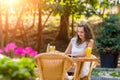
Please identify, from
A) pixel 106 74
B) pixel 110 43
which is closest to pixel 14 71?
pixel 106 74

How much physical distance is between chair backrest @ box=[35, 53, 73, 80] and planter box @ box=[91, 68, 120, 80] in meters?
3.07

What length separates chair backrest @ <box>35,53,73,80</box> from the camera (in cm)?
418

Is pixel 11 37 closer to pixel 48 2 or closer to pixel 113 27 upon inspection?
pixel 48 2

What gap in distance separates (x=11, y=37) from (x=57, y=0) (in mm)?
1701

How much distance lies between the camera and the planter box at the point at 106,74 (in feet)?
24.0

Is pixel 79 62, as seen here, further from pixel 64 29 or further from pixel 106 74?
pixel 64 29

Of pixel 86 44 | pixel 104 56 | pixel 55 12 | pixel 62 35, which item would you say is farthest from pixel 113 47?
pixel 86 44

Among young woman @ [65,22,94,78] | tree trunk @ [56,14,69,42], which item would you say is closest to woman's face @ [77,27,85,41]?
young woman @ [65,22,94,78]

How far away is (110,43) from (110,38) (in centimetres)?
13

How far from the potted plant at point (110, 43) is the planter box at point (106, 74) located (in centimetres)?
36

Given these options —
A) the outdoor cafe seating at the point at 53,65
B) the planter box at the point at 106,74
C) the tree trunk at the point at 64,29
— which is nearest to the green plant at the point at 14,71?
the outdoor cafe seating at the point at 53,65

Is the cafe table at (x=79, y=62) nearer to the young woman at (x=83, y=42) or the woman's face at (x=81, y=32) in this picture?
the young woman at (x=83, y=42)

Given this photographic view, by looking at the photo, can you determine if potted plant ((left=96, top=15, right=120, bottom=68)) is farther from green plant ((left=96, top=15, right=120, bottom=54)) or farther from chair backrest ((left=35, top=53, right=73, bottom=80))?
chair backrest ((left=35, top=53, right=73, bottom=80))

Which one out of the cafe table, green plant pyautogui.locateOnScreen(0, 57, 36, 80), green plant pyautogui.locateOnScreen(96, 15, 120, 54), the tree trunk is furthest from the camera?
the tree trunk
